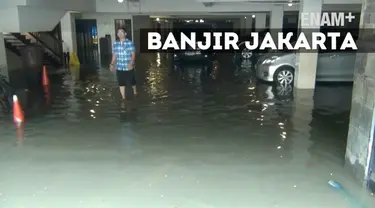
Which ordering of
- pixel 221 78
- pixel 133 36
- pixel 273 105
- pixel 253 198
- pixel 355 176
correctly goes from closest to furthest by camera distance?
pixel 253 198 → pixel 355 176 → pixel 273 105 → pixel 221 78 → pixel 133 36

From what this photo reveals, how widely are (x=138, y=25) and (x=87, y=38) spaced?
10.1 ft

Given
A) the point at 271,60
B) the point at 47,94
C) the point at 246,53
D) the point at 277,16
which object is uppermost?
the point at 277,16

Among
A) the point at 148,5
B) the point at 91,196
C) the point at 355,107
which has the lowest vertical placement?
the point at 91,196

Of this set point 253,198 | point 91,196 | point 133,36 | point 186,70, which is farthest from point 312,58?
point 133,36

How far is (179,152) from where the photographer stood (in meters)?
4.76

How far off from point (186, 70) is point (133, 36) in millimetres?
7189

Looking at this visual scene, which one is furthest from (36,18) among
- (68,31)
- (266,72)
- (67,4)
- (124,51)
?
(68,31)

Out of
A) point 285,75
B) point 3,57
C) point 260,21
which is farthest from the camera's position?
point 260,21

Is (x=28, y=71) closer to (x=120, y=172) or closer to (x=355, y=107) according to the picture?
(x=120, y=172)

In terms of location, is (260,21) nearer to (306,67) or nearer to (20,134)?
(306,67)

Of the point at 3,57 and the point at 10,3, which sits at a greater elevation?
the point at 10,3

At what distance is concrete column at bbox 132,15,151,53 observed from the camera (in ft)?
63.0

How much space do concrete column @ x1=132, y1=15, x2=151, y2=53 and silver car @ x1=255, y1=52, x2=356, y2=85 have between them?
1116 cm

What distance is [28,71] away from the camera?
38.5 feet
